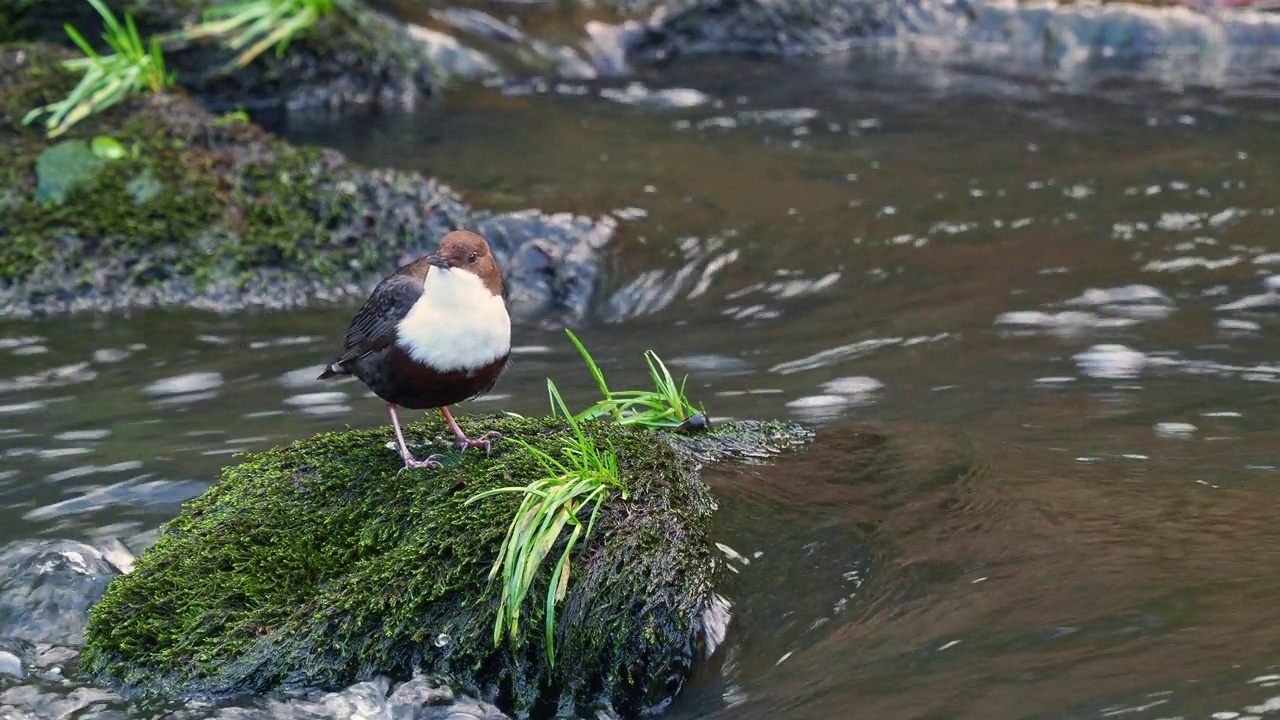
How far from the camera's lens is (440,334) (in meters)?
3.49

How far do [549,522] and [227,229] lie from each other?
4385mm

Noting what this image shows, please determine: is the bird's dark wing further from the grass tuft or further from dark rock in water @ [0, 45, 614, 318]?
dark rock in water @ [0, 45, 614, 318]

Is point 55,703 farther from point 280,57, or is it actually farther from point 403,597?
point 280,57

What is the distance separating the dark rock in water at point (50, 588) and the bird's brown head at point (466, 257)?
140 cm

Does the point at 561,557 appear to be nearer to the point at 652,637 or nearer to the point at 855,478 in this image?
the point at 652,637

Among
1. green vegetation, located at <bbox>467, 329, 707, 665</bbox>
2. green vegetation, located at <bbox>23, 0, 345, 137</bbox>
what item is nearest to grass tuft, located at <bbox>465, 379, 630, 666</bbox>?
green vegetation, located at <bbox>467, 329, 707, 665</bbox>

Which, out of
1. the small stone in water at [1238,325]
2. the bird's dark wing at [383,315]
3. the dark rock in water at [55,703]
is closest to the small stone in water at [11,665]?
the dark rock in water at [55,703]

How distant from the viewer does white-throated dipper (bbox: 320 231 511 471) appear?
3.50m

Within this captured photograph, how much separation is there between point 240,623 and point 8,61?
6.10 meters

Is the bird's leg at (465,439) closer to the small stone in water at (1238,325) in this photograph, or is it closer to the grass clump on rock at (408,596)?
the grass clump on rock at (408,596)

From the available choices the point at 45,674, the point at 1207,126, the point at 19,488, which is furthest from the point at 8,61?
the point at 1207,126

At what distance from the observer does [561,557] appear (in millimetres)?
3242

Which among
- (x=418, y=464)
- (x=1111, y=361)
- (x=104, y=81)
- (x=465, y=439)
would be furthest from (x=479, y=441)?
(x=104, y=81)

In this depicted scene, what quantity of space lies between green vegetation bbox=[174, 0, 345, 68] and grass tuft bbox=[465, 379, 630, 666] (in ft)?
21.9
